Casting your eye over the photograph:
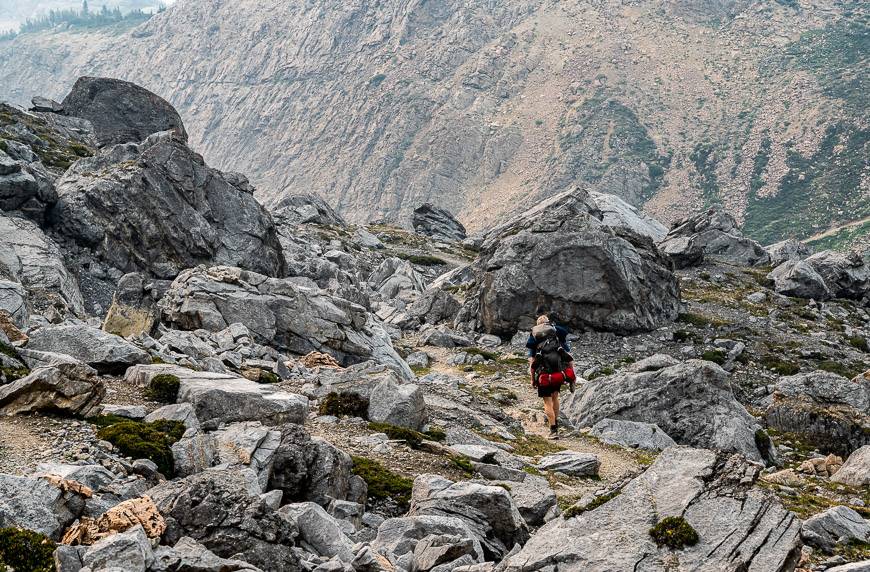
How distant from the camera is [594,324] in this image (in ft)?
144

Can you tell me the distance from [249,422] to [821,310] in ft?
176

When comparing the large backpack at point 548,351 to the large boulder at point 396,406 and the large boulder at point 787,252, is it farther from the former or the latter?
the large boulder at point 787,252

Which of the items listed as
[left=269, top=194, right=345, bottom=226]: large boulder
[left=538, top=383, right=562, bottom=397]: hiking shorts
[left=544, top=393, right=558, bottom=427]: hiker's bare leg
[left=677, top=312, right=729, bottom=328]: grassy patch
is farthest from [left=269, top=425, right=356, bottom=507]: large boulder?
[left=269, top=194, right=345, bottom=226]: large boulder

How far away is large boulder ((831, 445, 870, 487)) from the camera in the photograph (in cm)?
1905

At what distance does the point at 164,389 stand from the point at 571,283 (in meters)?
31.9

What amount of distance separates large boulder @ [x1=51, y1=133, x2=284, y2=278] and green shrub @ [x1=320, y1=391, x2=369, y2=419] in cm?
2626

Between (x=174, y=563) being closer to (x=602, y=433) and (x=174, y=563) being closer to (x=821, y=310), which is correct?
(x=602, y=433)

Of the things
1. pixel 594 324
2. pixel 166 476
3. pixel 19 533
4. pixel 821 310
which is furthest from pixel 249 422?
pixel 821 310

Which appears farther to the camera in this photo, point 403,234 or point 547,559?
point 403,234

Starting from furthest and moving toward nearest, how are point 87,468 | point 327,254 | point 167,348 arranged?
point 327,254 < point 167,348 < point 87,468

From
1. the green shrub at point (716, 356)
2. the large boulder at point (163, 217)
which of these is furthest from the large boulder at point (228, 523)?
the green shrub at point (716, 356)

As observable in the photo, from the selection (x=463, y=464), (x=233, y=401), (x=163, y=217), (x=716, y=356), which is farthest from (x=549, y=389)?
(x=163, y=217)

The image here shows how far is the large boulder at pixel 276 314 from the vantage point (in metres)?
30.4

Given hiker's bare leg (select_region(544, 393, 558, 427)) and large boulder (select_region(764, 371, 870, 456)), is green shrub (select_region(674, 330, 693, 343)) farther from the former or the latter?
hiker's bare leg (select_region(544, 393, 558, 427))
